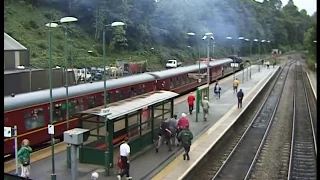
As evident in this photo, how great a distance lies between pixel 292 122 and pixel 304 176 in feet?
29.7

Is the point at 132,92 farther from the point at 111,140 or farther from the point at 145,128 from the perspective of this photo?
the point at 111,140

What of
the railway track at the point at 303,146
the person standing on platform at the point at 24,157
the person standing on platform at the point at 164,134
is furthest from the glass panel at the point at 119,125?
the railway track at the point at 303,146

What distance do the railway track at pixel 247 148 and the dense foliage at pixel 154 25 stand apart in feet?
15.2

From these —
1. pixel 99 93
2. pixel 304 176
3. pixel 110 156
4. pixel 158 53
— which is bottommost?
pixel 304 176

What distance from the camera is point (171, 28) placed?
82.4ft

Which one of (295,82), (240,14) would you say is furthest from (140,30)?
(295,82)

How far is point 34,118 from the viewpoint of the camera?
11.7m

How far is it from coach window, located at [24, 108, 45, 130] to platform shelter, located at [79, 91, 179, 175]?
197 centimetres

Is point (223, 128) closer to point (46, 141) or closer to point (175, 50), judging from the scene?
point (46, 141)

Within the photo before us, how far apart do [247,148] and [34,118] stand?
6658 millimetres

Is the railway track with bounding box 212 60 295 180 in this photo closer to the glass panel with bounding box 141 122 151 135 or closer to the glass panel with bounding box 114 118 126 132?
Answer: the glass panel with bounding box 141 122 151 135

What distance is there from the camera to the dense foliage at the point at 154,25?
20.6 metres

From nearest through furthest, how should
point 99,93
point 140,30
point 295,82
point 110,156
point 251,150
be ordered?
point 110,156 < point 251,150 < point 99,93 < point 140,30 < point 295,82

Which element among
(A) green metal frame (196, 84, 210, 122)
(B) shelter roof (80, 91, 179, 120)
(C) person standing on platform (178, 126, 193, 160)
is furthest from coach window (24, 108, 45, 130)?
(A) green metal frame (196, 84, 210, 122)
